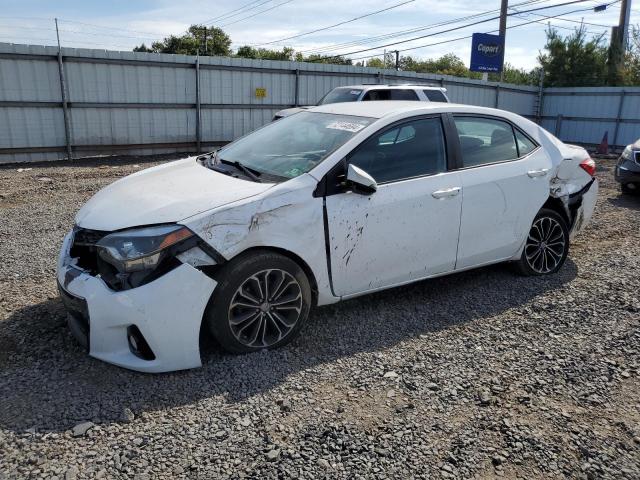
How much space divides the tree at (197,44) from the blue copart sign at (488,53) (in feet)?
117

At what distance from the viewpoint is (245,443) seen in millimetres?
2805

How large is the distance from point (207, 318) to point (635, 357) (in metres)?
2.93

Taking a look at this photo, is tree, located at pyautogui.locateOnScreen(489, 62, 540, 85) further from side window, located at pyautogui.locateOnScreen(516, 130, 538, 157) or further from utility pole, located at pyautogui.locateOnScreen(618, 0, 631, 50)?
side window, located at pyautogui.locateOnScreen(516, 130, 538, 157)

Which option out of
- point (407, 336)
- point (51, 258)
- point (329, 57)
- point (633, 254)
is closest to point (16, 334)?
point (51, 258)

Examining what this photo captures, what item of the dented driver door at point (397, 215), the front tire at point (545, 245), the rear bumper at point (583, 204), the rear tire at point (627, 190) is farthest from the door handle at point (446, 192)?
the rear tire at point (627, 190)

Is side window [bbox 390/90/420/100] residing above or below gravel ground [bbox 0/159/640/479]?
above

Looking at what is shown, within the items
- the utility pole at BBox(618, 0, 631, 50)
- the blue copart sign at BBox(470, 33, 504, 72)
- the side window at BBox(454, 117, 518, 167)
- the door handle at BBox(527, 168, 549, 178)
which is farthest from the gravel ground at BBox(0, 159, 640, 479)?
the utility pole at BBox(618, 0, 631, 50)

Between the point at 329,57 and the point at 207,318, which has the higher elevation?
the point at 329,57

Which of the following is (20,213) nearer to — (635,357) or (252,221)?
(252,221)

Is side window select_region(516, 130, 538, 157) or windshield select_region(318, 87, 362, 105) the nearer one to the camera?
side window select_region(516, 130, 538, 157)

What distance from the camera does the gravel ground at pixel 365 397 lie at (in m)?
2.69

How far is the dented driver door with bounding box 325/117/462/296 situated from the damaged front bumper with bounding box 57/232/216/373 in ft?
3.38

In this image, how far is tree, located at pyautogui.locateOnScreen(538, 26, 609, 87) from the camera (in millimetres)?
28812

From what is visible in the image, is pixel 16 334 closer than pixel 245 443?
No
